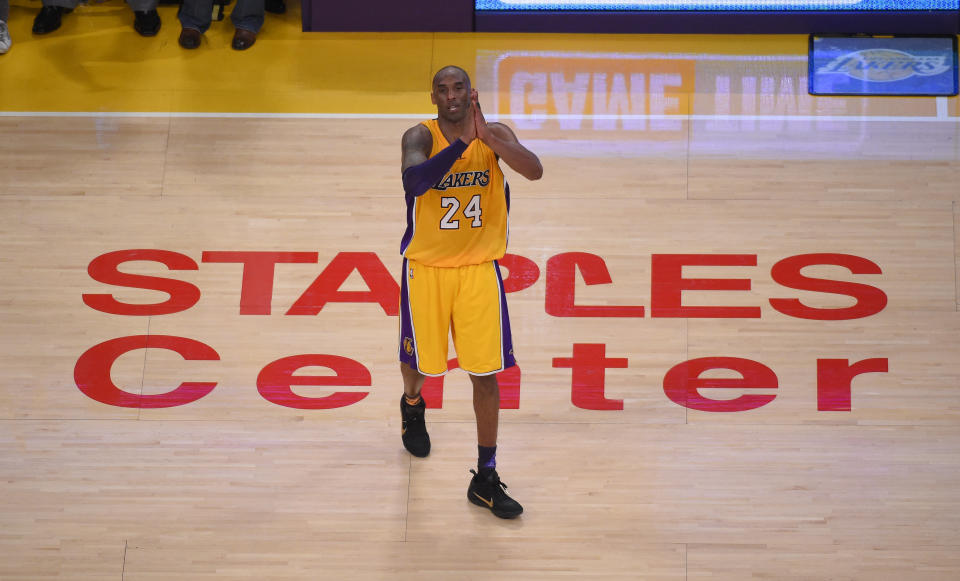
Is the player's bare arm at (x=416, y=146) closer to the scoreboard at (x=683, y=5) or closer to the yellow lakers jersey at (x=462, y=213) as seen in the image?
the yellow lakers jersey at (x=462, y=213)

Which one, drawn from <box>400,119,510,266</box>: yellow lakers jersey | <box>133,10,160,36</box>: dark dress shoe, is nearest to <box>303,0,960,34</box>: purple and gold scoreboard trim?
<box>133,10,160,36</box>: dark dress shoe

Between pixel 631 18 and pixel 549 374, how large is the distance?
2473 mm

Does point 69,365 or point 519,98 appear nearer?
point 69,365

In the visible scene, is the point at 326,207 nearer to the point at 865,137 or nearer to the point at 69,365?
the point at 69,365

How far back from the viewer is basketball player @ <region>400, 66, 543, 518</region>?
176 inches

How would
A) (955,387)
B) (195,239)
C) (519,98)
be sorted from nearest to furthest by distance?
(955,387) → (195,239) → (519,98)

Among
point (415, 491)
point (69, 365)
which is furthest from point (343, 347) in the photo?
point (69, 365)

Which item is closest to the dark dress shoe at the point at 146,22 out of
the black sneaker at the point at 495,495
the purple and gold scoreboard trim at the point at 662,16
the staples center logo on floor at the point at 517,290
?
the purple and gold scoreboard trim at the point at 662,16

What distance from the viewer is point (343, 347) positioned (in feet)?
18.6

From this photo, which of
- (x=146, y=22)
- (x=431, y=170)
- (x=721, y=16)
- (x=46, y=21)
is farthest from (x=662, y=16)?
(x=46, y=21)

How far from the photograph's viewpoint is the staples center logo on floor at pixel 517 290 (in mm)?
5492

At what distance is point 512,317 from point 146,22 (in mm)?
2972

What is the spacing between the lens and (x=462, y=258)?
471 centimetres

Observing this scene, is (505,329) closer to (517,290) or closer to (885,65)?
(517,290)
